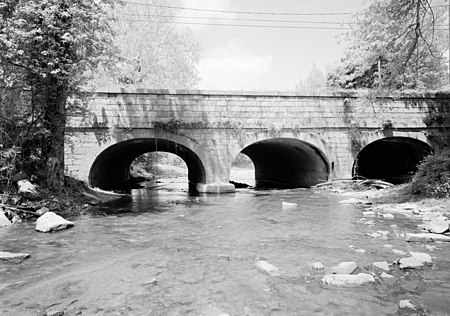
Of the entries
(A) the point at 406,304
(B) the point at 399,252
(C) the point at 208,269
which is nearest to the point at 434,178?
(B) the point at 399,252

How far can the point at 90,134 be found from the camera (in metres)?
14.4

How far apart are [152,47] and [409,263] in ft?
76.0

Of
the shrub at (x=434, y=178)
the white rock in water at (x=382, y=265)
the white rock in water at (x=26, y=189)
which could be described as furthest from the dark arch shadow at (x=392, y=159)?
the white rock in water at (x=26, y=189)

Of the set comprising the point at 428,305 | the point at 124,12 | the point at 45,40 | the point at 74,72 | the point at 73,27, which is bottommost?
the point at 428,305

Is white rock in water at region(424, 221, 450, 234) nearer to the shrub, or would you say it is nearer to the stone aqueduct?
the shrub

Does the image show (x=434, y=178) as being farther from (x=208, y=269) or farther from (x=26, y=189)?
(x=26, y=189)

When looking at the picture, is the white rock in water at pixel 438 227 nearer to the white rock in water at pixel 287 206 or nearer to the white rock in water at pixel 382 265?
the white rock in water at pixel 382 265

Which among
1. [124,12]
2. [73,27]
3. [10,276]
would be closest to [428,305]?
[10,276]

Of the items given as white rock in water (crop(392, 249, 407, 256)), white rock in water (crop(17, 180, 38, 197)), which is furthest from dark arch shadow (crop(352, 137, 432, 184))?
white rock in water (crop(17, 180, 38, 197))

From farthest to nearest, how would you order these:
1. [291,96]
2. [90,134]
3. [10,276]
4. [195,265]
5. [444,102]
Answer: [444,102] < [291,96] < [90,134] < [195,265] < [10,276]

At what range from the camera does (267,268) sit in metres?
4.74

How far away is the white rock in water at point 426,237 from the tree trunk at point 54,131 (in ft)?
31.9

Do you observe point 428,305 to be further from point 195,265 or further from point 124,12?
point 124,12

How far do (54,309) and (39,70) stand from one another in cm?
786
